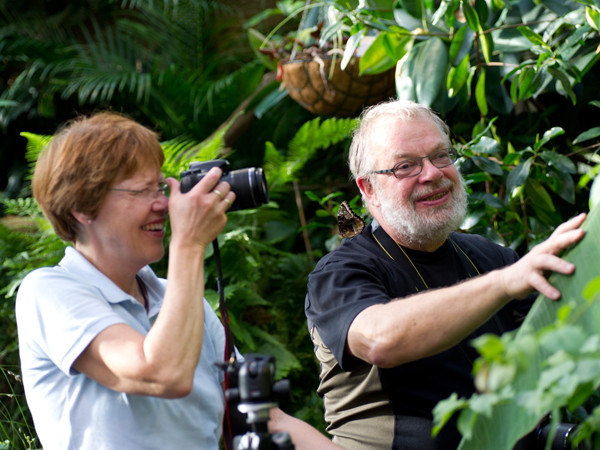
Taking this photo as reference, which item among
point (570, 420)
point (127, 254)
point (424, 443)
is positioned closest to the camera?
point (127, 254)

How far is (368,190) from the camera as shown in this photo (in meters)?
2.16

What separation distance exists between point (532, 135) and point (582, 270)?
2.47 m

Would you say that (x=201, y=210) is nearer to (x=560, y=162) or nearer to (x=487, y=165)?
(x=487, y=165)

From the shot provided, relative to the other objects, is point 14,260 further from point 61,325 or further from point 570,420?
point 570,420

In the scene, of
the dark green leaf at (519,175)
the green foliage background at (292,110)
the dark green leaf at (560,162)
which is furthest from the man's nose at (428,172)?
Answer: the dark green leaf at (560,162)

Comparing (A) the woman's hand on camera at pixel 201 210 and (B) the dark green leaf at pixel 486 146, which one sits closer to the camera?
(A) the woman's hand on camera at pixel 201 210

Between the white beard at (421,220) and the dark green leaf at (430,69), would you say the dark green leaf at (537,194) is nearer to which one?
the dark green leaf at (430,69)

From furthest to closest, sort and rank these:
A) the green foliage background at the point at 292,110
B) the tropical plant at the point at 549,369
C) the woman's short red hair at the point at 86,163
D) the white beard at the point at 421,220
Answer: the green foliage background at the point at 292,110 → the white beard at the point at 421,220 → the woman's short red hair at the point at 86,163 → the tropical plant at the point at 549,369

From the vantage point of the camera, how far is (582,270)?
1.06 metres

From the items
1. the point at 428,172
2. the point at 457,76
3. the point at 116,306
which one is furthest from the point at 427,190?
the point at 116,306

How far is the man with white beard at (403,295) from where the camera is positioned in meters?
1.42

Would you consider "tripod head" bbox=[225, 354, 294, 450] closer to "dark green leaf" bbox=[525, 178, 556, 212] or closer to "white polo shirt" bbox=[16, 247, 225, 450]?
"white polo shirt" bbox=[16, 247, 225, 450]

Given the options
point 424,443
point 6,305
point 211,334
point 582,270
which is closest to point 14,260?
point 6,305

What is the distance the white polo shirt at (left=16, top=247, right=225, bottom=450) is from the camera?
1422 mm
